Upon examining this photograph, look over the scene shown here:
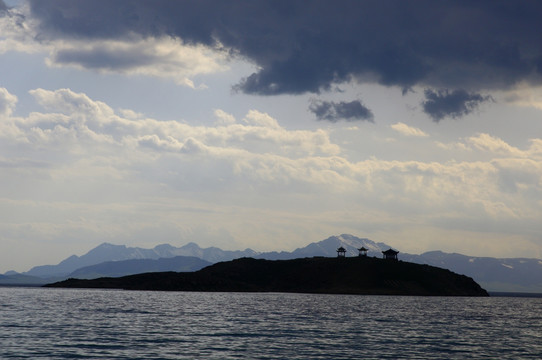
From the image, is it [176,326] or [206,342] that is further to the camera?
[176,326]

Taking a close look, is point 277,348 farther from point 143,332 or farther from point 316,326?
point 316,326

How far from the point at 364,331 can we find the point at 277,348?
24.3 meters

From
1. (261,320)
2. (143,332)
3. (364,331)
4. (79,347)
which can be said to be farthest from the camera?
(261,320)

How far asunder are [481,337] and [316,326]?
23374mm

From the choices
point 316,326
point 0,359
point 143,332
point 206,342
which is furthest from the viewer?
point 316,326

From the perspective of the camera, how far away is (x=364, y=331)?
269 ft

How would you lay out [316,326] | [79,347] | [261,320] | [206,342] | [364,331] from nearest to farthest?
[79,347]
[206,342]
[364,331]
[316,326]
[261,320]

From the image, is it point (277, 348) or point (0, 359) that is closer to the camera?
point (0, 359)

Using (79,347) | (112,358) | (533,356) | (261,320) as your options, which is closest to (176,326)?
(261,320)

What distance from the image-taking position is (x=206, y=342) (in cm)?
6525

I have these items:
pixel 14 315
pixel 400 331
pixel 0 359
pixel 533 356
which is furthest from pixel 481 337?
pixel 14 315

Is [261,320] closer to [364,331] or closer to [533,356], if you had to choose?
[364,331]

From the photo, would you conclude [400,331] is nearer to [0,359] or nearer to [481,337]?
[481,337]

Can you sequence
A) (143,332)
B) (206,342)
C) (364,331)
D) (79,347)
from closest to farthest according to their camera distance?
(79,347), (206,342), (143,332), (364,331)
